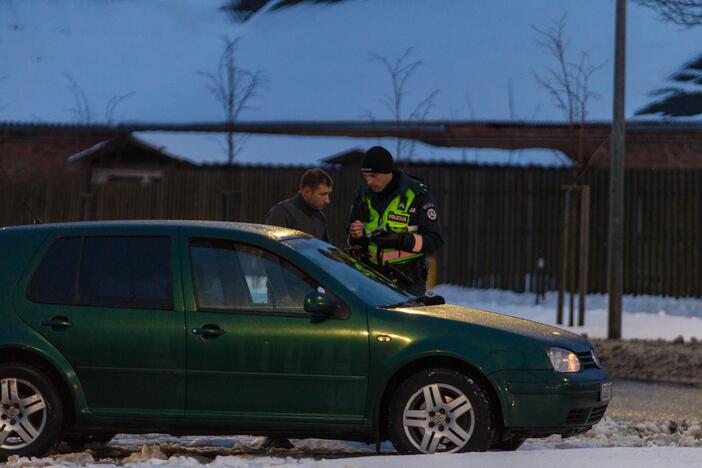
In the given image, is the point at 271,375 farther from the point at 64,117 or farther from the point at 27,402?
the point at 64,117

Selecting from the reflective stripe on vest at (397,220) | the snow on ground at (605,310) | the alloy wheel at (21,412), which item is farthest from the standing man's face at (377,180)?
the snow on ground at (605,310)

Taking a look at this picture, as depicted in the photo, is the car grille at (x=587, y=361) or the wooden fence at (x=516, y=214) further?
the wooden fence at (x=516, y=214)

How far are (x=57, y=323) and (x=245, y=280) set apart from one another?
3.65 ft

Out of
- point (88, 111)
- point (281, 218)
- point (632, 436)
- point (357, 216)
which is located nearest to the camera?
point (632, 436)

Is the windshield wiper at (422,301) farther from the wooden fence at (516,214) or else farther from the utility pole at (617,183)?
the wooden fence at (516,214)

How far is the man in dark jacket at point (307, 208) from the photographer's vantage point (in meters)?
10.5

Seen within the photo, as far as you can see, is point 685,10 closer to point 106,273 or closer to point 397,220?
point 397,220

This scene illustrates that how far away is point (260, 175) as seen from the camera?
26531 mm

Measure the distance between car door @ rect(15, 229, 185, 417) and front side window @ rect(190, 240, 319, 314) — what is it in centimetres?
16

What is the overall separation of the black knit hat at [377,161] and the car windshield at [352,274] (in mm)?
1004

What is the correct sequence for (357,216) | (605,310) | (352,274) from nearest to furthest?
(352,274), (357,216), (605,310)

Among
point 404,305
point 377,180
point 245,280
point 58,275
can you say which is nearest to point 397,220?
point 377,180

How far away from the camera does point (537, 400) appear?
7.84 meters

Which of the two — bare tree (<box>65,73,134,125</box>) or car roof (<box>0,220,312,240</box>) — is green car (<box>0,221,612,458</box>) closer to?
car roof (<box>0,220,312,240</box>)
